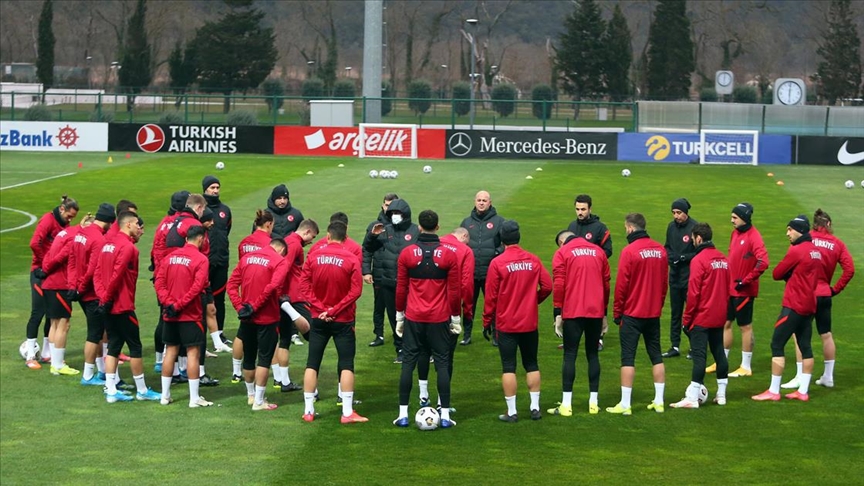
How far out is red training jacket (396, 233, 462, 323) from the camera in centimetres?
1294

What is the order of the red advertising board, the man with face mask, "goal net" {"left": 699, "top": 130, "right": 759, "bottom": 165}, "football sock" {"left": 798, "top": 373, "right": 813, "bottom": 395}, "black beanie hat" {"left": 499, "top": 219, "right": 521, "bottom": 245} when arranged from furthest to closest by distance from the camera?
the red advertising board, "goal net" {"left": 699, "top": 130, "right": 759, "bottom": 165}, the man with face mask, "football sock" {"left": 798, "top": 373, "right": 813, "bottom": 395}, "black beanie hat" {"left": 499, "top": 219, "right": 521, "bottom": 245}

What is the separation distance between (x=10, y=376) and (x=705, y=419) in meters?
9.10

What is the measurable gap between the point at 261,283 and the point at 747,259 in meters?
6.20

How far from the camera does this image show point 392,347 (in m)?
17.5

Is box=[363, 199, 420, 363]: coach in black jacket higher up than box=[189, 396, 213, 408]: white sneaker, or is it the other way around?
box=[363, 199, 420, 363]: coach in black jacket

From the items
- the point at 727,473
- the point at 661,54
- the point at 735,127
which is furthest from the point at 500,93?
the point at 727,473

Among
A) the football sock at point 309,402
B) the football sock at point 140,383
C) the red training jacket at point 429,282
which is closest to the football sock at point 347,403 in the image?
the football sock at point 309,402

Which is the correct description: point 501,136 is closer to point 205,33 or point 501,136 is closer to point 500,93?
point 500,93

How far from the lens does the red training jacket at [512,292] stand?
13031mm

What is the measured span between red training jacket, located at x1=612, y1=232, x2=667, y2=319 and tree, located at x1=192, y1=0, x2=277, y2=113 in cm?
8326

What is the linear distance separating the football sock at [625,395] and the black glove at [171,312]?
5.27 meters

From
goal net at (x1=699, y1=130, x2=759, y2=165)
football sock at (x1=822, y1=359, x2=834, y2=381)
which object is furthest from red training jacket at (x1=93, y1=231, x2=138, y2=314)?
goal net at (x1=699, y1=130, x2=759, y2=165)

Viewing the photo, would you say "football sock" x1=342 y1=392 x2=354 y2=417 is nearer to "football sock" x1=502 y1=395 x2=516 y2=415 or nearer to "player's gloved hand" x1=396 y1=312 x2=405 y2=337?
"player's gloved hand" x1=396 y1=312 x2=405 y2=337

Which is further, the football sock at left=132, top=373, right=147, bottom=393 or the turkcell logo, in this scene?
the turkcell logo
